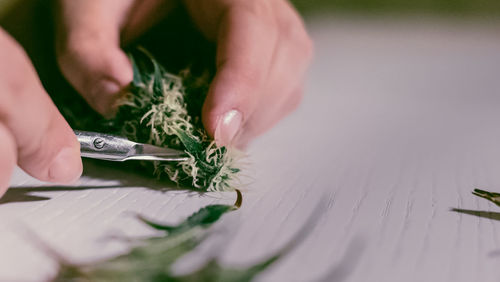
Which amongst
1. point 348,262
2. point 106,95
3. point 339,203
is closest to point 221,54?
point 106,95

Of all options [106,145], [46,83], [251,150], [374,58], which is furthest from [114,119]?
[374,58]

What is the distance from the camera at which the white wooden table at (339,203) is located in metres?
0.47

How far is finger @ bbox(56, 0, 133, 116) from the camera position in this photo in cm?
69

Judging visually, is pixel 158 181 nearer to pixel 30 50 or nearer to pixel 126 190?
pixel 126 190

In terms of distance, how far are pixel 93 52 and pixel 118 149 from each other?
0.63 feet

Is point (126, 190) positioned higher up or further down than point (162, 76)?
further down

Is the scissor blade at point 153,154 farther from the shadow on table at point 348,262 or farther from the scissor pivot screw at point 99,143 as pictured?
the shadow on table at point 348,262

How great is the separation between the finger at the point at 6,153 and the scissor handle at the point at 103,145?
139 mm

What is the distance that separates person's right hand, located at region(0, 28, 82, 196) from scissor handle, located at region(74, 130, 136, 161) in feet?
0.17

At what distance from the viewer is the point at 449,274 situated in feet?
1.50

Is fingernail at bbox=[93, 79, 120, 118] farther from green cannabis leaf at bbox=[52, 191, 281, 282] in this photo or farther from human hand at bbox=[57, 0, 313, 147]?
green cannabis leaf at bbox=[52, 191, 281, 282]

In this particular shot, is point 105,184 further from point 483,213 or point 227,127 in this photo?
point 483,213

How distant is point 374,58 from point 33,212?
1323 mm

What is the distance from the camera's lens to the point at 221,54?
74 centimetres
